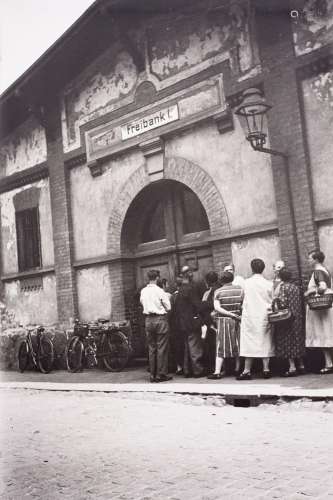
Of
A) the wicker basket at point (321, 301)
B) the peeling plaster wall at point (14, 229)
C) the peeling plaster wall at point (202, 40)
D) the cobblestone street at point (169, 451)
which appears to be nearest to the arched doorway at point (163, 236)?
the peeling plaster wall at point (202, 40)

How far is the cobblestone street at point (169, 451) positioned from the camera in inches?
144

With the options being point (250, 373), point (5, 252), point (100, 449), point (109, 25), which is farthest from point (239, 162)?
point (5, 252)

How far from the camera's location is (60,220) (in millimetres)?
11977

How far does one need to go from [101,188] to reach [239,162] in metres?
3.32

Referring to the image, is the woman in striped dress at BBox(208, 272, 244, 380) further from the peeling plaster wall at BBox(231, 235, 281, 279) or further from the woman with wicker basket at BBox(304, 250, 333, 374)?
the woman with wicker basket at BBox(304, 250, 333, 374)

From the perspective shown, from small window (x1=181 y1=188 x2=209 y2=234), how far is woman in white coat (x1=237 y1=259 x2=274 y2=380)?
2.19 metres

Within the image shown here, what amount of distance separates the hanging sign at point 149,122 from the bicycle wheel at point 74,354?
3.89 metres

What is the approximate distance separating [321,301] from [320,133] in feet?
7.75

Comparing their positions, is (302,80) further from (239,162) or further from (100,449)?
(100,449)

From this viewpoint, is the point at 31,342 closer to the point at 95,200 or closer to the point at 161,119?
the point at 95,200

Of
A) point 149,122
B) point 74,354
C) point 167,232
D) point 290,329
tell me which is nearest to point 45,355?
point 74,354

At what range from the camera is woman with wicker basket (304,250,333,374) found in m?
7.35

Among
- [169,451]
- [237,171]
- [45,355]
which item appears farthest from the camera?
[45,355]

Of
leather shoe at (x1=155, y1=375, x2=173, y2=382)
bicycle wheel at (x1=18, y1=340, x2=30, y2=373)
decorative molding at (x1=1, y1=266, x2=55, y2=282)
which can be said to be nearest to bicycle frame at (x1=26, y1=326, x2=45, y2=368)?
bicycle wheel at (x1=18, y1=340, x2=30, y2=373)
